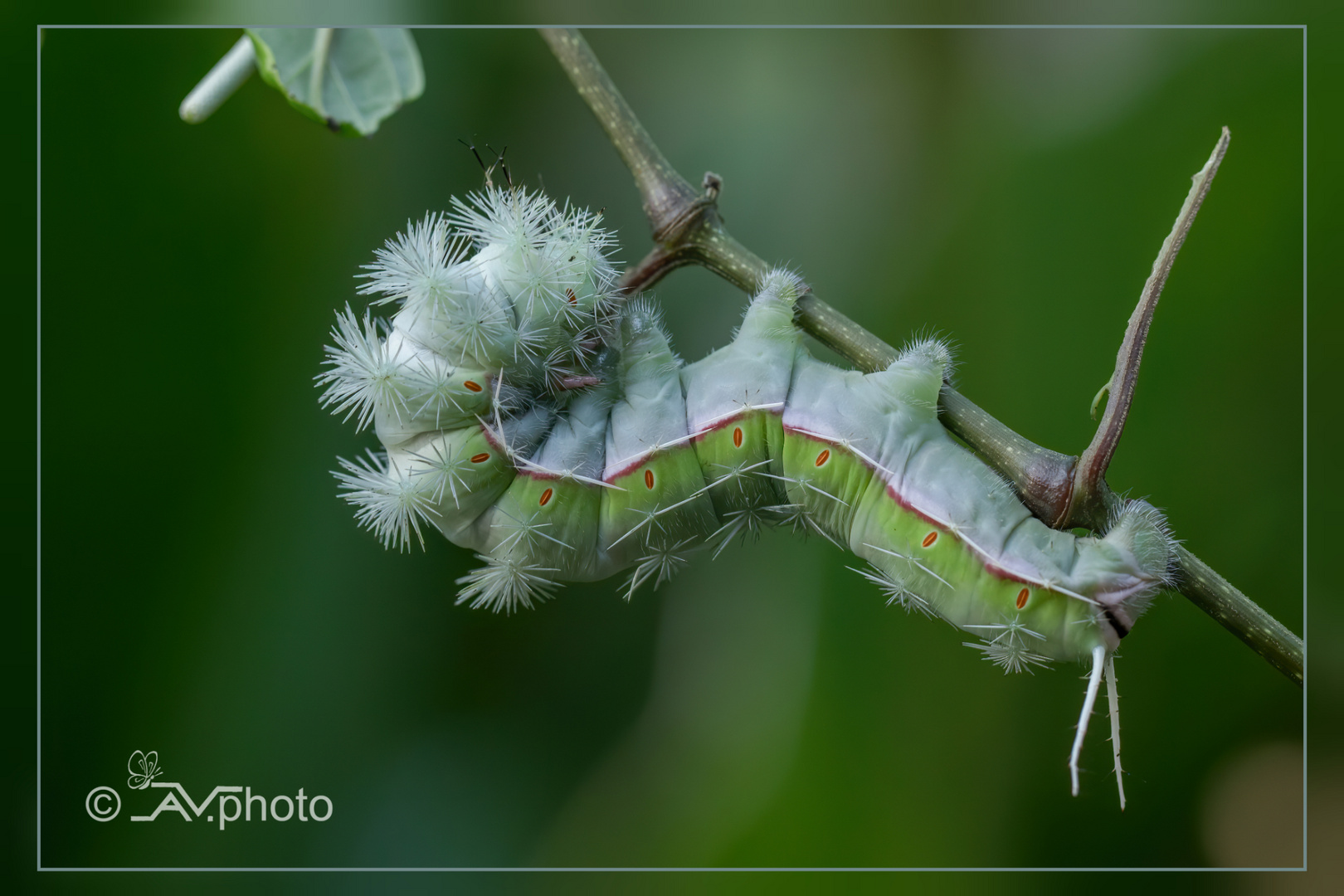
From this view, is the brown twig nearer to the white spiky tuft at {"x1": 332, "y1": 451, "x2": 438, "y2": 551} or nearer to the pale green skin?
the pale green skin

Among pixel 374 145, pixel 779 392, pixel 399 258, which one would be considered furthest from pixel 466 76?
pixel 779 392

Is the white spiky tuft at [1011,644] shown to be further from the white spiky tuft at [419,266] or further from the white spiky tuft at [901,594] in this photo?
the white spiky tuft at [419,266]

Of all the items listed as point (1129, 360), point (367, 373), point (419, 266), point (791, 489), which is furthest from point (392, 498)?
point (1129, 360)

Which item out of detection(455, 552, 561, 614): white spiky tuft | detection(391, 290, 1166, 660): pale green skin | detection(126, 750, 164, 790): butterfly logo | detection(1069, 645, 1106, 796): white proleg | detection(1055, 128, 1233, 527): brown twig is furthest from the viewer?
detection(126, 750, 164, 790): butterfly logo

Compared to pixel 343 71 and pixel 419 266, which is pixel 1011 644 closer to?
pixel 419 266

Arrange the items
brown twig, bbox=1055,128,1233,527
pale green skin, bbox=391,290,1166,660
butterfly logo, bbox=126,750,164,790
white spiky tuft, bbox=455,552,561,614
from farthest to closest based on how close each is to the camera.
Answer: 1. butterfly logo, bbox=126,750,164,790
2. white spiky tuft, bbox=455,552,561,614
3. pale green skin, bbox=391,290,1166,660
4. brown twig, bbox=1055,128,1233,527

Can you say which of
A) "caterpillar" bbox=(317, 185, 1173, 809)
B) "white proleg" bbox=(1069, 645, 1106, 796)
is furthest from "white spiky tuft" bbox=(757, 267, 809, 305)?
"white proleg" bbox=(1069, 645, 1106, 796)
